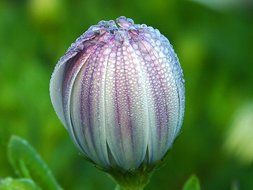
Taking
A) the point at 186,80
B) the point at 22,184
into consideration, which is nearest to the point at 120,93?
the point at 22,184

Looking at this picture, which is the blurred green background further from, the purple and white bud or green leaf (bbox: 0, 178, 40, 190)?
the purple and white bud

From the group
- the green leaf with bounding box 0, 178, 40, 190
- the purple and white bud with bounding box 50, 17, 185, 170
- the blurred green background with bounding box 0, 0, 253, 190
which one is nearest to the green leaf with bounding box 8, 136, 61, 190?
the green leaf with bounding box 0, 178, 40, 190

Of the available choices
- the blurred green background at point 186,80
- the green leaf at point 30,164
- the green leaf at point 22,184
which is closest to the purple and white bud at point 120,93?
the green leaf at point 22,184

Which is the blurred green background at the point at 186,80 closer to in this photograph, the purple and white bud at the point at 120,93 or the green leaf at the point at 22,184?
the green leaf at the point at 22,184

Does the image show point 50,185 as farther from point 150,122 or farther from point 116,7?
point 116,7

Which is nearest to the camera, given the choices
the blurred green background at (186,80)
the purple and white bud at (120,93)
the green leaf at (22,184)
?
the purple and white bud at (120,93)
